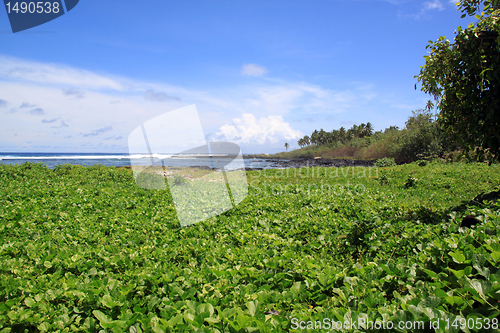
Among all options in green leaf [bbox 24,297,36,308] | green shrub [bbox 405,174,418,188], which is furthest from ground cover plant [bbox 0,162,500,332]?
green shrub [bbox 405,174,418,188]

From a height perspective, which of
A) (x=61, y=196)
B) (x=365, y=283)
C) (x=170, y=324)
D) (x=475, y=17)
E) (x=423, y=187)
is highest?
(x=475, y=17)

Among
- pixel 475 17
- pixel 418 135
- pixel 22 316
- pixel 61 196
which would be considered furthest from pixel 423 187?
pixel 418 135

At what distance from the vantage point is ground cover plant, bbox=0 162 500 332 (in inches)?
67.2

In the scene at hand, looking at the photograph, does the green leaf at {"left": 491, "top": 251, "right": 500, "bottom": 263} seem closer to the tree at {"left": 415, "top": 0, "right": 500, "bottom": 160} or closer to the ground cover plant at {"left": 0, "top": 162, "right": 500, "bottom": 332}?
the ground cover plant at {"left": 0, "top": 162, "right": 500, "bottom": 332}

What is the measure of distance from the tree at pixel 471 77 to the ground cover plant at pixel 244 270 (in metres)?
1.57

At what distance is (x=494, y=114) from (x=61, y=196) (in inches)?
402

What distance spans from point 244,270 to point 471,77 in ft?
18.6

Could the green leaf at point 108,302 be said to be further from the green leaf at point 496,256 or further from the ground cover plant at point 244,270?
the green leaf at point 496,256

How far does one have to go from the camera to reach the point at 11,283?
7.98 ft

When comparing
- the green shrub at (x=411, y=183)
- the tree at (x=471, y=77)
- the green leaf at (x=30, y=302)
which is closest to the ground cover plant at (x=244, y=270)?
the green leaf at (x=30, y=302)

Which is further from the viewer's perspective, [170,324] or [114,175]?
[114,175]

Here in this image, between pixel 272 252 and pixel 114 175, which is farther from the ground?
pixel 114 175

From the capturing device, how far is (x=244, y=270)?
8.63 feet

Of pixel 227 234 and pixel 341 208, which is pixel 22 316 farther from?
pixel 341 208
